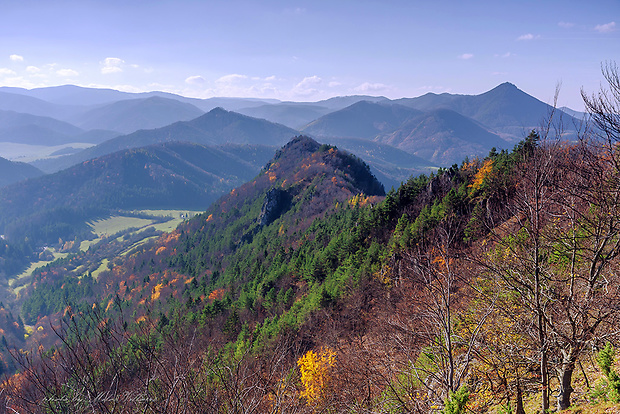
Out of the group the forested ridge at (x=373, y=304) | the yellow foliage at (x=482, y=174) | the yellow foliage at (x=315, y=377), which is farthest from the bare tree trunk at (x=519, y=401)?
the yellow foliage at (x=482, y=174)

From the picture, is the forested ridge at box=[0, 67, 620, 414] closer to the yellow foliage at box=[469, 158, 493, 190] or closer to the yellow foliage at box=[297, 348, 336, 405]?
the yellow foliage at box=[297, 348, 336, 405]

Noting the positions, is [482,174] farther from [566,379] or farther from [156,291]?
[156,291]

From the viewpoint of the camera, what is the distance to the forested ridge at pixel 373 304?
8.62 meters

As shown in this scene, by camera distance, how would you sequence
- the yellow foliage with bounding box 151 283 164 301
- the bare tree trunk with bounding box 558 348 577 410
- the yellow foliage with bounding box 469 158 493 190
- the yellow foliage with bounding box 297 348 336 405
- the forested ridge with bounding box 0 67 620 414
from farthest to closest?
the yellow foliage with bounding box 151 283 164 301
the yellow foliage with bounding box 469 158 493 190
the yellow foliage with bounding box 297 348 336 405
the bare tree trunk with bounding box 558 348 577 410
the forested ridge with bounding box 0 67 620 414

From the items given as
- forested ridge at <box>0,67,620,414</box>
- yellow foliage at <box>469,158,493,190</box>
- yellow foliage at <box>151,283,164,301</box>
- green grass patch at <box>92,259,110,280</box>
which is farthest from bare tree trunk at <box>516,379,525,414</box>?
green grass patch at <box>92,259,110,280</box>

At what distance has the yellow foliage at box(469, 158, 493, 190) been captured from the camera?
3844 cm

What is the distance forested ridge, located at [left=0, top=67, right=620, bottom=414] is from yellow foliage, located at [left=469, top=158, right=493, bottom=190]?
293 millimetres

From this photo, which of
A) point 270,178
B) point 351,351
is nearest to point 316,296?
point 351,351

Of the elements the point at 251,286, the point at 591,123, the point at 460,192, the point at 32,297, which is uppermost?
the point at 591,123

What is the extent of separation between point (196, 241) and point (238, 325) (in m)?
106

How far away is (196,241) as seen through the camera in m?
147

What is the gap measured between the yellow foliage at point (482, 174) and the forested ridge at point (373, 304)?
0.29 m

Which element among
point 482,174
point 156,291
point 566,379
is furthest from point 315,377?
point 156,291

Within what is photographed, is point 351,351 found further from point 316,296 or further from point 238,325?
point 238,325
